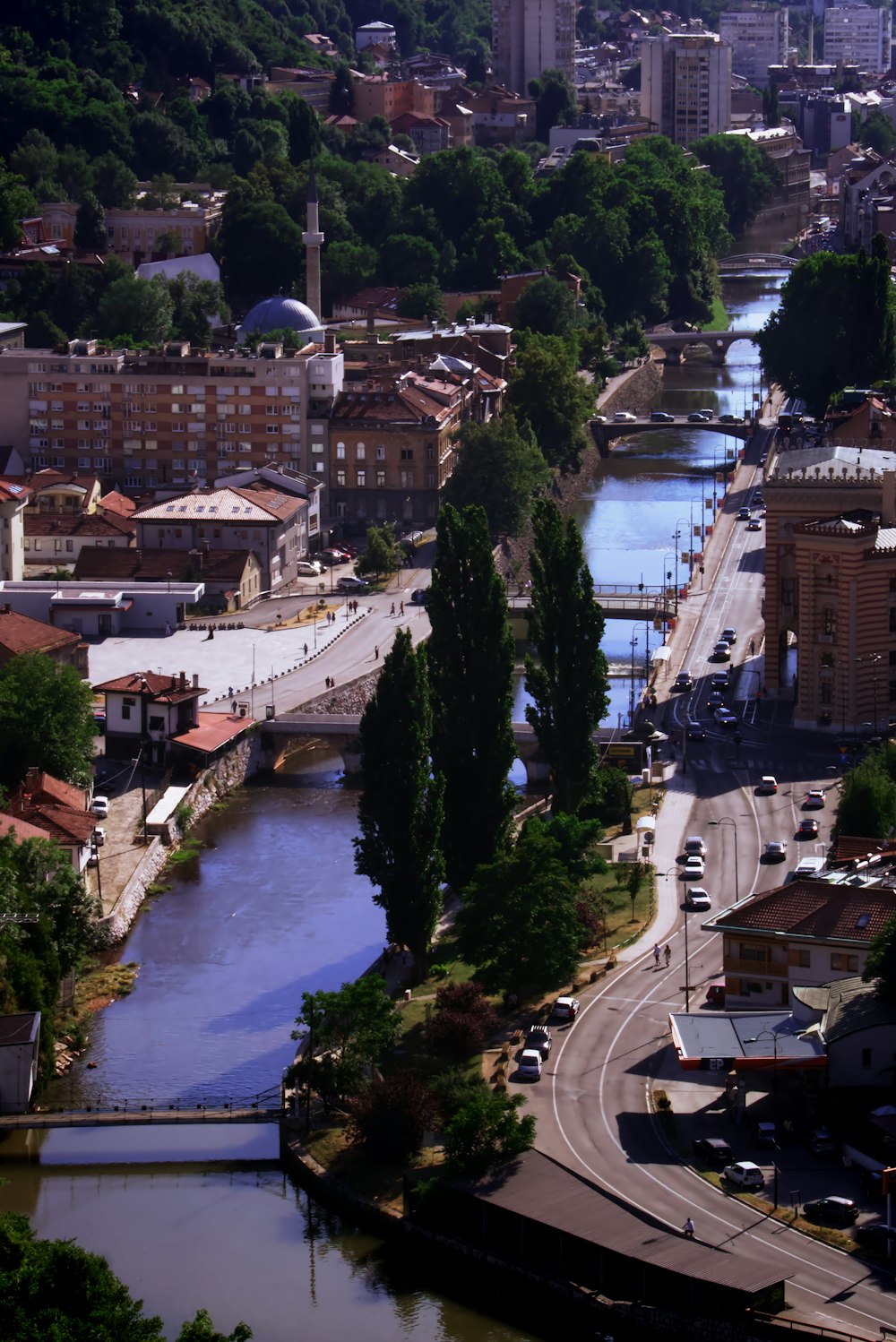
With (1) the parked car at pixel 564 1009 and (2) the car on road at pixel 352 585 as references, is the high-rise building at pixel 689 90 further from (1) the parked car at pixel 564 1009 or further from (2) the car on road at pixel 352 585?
(1) the parked car at pixel 564 1009

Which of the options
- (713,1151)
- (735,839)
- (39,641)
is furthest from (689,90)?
(713,1151)

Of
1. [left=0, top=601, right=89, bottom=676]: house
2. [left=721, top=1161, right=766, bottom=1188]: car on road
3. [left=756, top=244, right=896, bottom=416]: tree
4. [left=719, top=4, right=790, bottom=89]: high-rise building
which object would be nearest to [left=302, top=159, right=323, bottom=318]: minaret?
[left=756, top=244, right=896, bottom=416]: tree

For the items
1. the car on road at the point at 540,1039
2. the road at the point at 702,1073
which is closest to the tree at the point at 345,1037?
the car on road at the point at 540,1039

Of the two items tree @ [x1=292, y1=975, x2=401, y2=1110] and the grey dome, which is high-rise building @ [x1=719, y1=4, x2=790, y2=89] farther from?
tree @ [x1=292, y1=975, x2=401, y2=1110]

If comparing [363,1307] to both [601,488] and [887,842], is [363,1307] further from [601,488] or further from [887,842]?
[601,488]

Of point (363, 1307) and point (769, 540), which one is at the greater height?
point (769, 540)

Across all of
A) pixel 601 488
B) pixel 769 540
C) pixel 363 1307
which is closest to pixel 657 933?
pixel 363 1307
